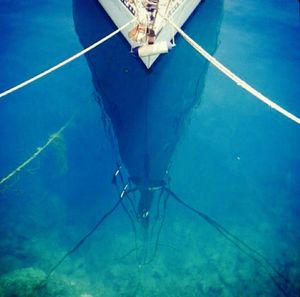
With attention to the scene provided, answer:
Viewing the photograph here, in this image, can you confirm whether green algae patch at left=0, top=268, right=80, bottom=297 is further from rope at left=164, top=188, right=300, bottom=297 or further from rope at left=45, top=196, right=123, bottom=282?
rope at left=164, top=188, right=300, bottom=297

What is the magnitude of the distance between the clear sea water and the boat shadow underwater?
0.41 ft

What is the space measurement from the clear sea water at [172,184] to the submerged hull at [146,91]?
0.20m

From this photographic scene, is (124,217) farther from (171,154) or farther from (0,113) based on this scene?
(0,113)

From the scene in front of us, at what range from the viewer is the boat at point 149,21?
228 inches

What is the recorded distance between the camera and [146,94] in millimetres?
6680

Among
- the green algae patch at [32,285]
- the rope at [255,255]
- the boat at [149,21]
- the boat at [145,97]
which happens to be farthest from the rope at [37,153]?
the rope at [255,255]

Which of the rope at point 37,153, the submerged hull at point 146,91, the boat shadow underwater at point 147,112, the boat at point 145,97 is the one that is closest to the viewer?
the boat shadow underwater at point 147,112

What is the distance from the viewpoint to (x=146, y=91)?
22.1 ft

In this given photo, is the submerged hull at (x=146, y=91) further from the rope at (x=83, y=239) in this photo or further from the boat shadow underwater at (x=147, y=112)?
the rope at (x=83, y=239)

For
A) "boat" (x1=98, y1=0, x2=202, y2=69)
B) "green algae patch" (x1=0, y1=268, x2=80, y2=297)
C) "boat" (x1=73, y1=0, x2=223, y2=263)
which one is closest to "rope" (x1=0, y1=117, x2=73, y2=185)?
"boat" (x1=73, y1=0, x2=223, y2=263)

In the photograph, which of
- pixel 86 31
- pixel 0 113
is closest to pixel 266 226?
pixel 0 113

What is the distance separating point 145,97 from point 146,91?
18cm

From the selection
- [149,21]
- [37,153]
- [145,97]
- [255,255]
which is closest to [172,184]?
[255,255]

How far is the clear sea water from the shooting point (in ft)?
14.3
